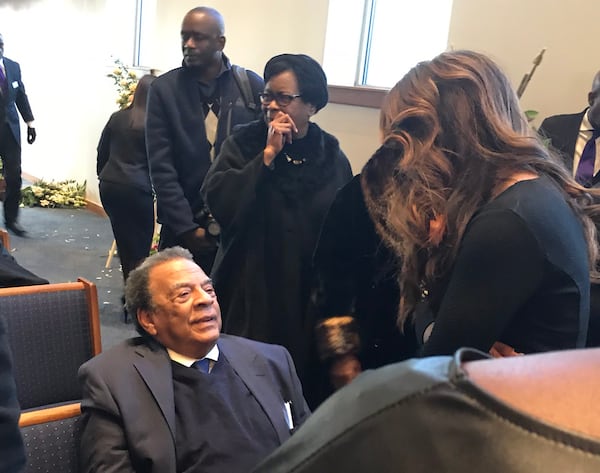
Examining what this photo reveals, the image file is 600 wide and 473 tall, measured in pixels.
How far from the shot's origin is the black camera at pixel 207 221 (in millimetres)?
2410

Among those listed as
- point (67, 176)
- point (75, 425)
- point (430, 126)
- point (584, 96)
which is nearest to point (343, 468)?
point (430, 126)

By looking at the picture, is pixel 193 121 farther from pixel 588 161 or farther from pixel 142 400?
pixel 588 161

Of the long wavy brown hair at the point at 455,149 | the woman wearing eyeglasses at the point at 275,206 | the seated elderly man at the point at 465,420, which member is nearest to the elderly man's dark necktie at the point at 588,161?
the woman wearing eyeglasses at the point at 275,206

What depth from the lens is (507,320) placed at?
1.01 m

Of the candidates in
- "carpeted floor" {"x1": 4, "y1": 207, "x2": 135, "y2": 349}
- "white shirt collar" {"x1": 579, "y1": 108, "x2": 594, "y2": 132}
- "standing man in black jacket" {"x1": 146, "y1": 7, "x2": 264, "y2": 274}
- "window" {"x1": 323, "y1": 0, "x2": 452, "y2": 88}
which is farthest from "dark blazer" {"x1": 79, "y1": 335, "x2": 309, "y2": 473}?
"window" {"x1": 323, "y1": 0, "x2": 452, "y2": 88}

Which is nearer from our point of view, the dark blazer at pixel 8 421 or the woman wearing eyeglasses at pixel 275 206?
the dark blazer at pixel 8 421

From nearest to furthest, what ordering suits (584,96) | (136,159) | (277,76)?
(277,76)
(584,96)
(136,159)

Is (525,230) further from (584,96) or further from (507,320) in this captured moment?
(584,96)

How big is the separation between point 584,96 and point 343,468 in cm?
236

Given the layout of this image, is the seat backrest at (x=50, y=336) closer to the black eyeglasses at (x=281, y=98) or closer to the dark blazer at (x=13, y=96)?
the black eyeglasses at (x=281, y=98)

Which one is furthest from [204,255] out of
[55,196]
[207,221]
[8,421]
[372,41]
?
[55,196]

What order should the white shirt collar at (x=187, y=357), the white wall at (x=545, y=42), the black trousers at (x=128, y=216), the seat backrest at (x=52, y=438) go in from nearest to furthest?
1. the seat backrest at (x=52, y=438)
2. the white shirt collar at (x=187, y=357)
3. the white wall at (x=545, y=42)
4. the black trousers at (x=128, y=216)

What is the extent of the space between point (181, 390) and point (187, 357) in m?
0.11

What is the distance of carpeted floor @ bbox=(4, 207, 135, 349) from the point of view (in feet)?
12.9
